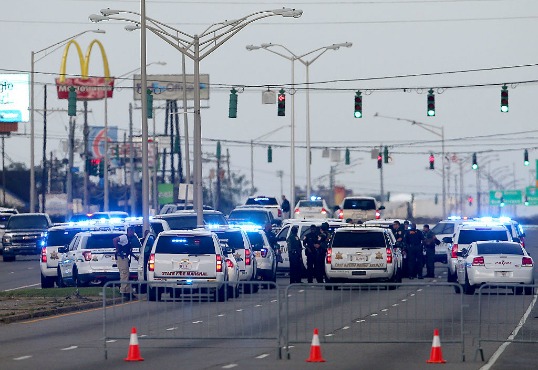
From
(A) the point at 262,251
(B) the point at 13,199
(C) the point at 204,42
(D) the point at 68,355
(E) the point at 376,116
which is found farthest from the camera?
(B) the point at 13,199

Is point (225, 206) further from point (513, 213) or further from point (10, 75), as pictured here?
point (10, 75)

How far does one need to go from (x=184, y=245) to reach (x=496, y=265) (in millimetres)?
8365

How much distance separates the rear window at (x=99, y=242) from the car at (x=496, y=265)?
934 centimetres

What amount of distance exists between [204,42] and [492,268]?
13.6 m

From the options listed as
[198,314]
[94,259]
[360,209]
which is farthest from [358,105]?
[198,314]

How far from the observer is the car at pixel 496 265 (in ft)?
113

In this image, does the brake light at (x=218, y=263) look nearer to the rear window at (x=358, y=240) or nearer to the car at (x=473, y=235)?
the rear window at (x=358, y=240)

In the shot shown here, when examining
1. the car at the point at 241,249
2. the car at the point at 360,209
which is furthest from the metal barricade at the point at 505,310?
the car at the point at 360,209

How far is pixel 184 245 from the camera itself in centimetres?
3164

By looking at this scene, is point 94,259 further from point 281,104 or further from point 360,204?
point 360,204

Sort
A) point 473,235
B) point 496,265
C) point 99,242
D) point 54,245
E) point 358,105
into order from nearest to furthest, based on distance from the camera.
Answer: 1. point 496,265
2. point 99,242
3. point 54,245
4. point 473,235
5. point 358,105

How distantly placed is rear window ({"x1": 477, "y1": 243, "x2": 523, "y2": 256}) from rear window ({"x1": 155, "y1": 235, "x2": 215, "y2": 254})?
305 inches

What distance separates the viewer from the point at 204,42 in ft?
144

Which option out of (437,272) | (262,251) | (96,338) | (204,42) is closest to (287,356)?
(96,338)
